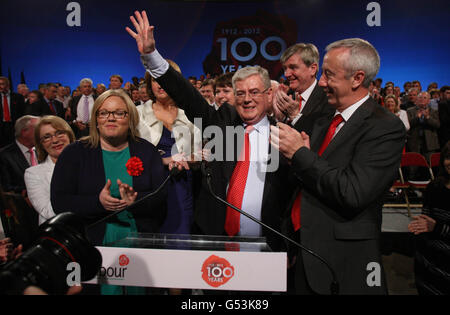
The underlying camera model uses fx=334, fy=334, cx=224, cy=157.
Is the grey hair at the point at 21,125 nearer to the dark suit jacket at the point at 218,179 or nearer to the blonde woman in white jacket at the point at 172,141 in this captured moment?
the blonde woman in white jacket at the point at 172,141

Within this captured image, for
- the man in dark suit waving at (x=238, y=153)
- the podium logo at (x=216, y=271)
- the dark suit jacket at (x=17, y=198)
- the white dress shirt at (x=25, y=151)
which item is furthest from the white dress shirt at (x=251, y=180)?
the white dress shirt at (x=25, y=151)

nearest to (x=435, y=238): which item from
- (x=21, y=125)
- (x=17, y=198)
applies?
(x=17, y=198)

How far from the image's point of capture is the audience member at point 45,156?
6.39 feet

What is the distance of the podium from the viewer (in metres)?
1.08

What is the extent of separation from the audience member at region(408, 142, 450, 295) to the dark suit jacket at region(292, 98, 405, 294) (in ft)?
3.46

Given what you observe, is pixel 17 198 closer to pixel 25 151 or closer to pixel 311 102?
pixel 25 151

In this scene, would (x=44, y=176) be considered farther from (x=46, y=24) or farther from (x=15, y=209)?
(x=46, y=24)

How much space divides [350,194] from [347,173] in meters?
0.08

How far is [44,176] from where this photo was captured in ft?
6.54

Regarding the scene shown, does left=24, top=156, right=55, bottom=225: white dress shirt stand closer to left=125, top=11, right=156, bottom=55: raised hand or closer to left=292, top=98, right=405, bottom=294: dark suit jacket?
left=125, top=11, right=156, bottom=55: raised hand

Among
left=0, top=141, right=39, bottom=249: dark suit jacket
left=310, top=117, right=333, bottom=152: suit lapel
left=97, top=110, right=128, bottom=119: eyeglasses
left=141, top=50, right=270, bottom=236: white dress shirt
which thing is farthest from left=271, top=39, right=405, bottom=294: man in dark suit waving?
left=0, top=141, right=39, bottom=249: dark suit jacket

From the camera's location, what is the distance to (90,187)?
1.67m

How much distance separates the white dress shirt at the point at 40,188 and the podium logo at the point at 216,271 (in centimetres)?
122
